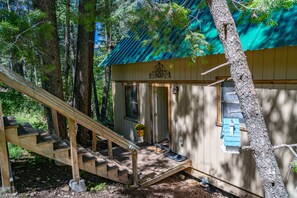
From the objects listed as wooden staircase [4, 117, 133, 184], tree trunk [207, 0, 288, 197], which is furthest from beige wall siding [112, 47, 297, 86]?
wooden staircase [4, 117, 133, 184]

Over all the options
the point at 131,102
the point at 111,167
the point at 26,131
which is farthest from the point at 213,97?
the point at 131,102

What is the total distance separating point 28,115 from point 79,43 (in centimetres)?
732

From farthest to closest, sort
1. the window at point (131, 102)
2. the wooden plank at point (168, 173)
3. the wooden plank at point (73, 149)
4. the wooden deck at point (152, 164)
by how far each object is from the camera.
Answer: the window at point (131, 102) → the wooden deck at point (152, 164) → the wooden plank at point (168, 173) → the wooden plank at point (73, 149)

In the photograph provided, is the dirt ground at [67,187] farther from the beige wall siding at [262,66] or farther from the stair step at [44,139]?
the beige wall siding at [262,66]

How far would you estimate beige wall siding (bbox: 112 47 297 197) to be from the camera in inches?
148

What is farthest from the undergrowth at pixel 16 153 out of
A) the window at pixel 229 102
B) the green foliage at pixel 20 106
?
the green foliage at pixel 20 106

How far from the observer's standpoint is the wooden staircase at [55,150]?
3.81m

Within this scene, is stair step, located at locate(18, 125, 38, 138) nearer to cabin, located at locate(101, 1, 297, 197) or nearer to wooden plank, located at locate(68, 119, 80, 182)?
wooden plank, located at locate(68, 119, 80, 182)

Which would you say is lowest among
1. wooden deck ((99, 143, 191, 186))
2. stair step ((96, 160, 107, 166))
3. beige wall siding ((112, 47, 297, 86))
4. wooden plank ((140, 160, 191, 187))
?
wooden plank ((140, 160, 191, 187))

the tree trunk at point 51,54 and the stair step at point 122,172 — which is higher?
the tree trunk at point 51,54

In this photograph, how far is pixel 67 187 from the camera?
4277 mm

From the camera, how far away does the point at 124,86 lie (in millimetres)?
8578

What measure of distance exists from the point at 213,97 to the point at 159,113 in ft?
7.86

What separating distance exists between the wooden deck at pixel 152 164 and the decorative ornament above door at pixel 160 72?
2.18m
